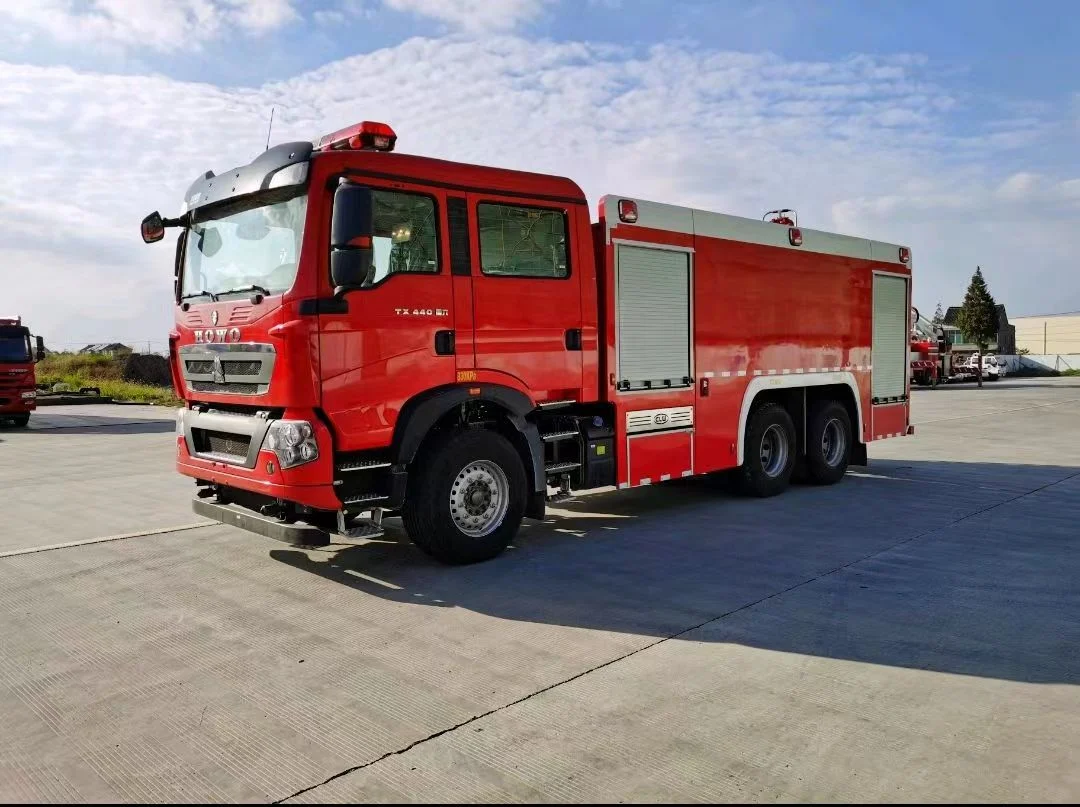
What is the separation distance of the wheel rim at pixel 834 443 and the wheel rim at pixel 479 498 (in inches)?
198

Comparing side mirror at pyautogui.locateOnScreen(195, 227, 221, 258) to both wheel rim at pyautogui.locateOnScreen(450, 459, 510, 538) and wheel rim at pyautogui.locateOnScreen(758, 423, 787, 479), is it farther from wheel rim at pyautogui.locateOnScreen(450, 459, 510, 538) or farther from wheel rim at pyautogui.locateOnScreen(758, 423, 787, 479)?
wheel rim at pyautogui.locateOnScreen(758, 423, 787, 479)

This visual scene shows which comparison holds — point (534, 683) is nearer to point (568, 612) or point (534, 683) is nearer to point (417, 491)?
point (568, 612)

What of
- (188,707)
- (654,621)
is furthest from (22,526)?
(654,621)

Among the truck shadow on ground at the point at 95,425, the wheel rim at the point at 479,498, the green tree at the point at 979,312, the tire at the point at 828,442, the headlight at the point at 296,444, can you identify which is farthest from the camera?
the green tree at the point at 979,312

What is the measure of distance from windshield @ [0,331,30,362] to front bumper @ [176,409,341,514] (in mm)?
16489

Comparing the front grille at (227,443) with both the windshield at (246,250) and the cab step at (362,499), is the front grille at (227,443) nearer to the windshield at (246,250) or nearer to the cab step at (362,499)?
the cab step at (362,499)

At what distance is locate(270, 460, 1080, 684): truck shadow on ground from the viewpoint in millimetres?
4738

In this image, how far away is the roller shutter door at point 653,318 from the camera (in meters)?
7.54

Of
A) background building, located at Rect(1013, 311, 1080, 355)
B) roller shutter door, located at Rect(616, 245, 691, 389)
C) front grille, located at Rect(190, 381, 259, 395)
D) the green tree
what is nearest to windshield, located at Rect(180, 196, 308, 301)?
front grille, located at Rect(190, 381, 259, 395)

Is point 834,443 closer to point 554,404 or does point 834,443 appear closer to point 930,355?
point 554,404

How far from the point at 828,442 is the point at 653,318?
3.67 meters

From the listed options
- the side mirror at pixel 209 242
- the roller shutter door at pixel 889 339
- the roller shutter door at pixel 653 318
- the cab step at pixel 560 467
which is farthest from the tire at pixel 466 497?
the roller shutter door at pixel 889 339

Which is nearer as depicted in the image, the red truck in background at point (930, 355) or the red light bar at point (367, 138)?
the red light bar at point (367, 138)

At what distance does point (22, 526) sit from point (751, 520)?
703 cm
